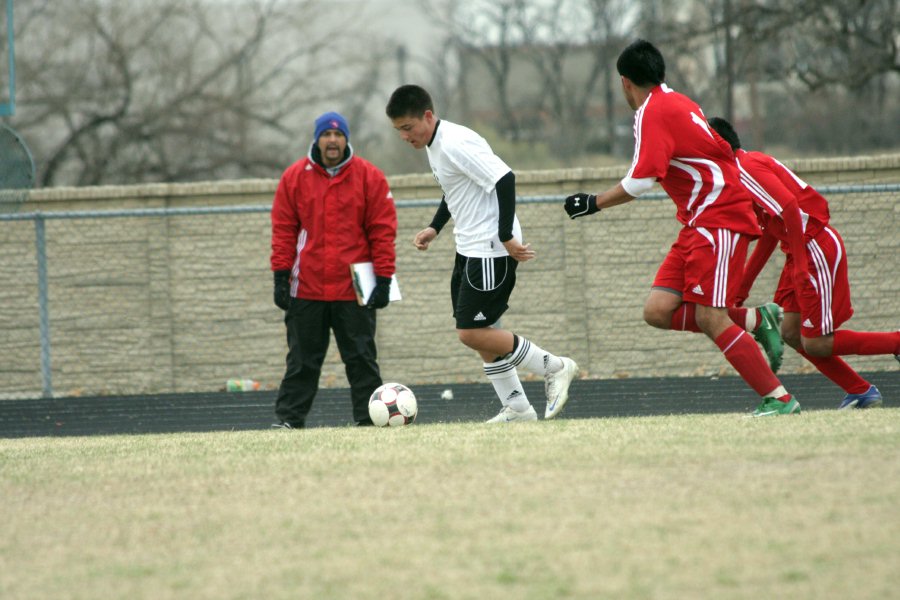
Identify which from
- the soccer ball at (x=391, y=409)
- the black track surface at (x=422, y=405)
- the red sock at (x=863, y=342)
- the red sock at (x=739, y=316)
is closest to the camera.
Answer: the red sock at (x=863, y=342)

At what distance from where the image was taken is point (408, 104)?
744cm

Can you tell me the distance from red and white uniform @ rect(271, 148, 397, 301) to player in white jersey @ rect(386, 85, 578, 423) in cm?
97

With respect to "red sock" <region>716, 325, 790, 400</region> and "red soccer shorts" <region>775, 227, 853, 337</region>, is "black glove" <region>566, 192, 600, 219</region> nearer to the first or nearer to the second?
"red sock" <region>716, 325, 790, 400</region>

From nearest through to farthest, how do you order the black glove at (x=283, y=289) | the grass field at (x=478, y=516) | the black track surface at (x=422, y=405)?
the grass field at (x=478, y=516) → the black glove at (x=283, y=289) → the black track surface at (x=422, y=405)

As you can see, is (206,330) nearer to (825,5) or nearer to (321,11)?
(825,5)

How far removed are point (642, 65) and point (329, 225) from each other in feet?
9.09

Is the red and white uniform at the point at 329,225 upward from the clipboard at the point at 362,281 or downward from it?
upward

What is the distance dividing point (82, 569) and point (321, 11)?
103ft

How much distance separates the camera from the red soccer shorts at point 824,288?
747 cm

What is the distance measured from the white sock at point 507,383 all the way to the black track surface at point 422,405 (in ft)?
4.95

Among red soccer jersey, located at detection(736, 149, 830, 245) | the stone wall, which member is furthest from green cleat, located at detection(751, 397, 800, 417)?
the stone wall

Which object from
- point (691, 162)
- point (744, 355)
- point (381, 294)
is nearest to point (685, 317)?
point (744, 355)

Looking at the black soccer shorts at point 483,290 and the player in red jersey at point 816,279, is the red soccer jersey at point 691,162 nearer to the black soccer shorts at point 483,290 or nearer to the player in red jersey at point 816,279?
the player in red jersey at point 816,279

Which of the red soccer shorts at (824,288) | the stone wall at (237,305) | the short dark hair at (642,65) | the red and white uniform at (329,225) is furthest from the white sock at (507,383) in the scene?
the stone wall at (237,305)
